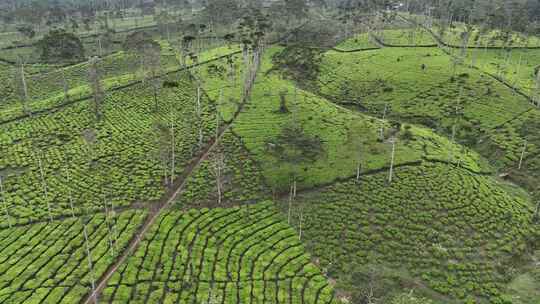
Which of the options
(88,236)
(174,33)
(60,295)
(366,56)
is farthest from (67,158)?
(174,33)

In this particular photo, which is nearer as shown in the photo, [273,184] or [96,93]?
[273,184]

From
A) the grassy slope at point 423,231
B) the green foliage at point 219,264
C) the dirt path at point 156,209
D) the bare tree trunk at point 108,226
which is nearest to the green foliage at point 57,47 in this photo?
the dirt path at point 156,209

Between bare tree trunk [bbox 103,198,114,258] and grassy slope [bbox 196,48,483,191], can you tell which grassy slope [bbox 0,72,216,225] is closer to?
bare tree trunk [bbox 103,198,114,258]

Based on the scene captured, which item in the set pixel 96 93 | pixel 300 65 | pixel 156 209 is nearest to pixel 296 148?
pixel 156 209

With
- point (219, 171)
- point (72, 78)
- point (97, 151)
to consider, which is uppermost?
point (72, 78)

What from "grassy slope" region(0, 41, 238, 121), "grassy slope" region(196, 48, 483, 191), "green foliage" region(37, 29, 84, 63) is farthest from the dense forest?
"green foliage" region(37, 29, 84, 63)

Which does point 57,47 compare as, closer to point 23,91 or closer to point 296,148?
point 23,91
